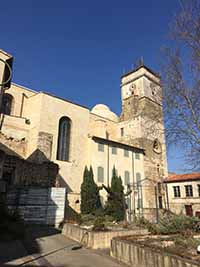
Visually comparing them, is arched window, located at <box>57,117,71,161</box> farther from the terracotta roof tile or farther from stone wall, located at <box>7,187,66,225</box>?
the terracotta roof tile

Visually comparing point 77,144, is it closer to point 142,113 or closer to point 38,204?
point 142,113

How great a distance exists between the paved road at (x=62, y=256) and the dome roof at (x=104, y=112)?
1077 inches

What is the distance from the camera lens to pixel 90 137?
24.2 meters

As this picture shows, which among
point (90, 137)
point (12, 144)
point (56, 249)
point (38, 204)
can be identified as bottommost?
point (56, 249)

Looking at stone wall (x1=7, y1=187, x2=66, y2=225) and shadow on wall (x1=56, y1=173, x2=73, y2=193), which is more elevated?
shadow on wall (x1=56, y1=173, x2=73, y2=193)

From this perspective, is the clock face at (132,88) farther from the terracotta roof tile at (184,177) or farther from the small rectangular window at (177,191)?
the small rectangular window at (177,191)

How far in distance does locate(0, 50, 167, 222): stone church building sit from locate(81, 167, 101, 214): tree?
2.94 feet

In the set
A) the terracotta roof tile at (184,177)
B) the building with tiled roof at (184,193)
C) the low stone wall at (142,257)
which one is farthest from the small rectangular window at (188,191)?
the low stone wall at (142,257)

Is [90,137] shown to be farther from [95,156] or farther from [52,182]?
[52,182]

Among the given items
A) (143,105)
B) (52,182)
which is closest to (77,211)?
(52,182)

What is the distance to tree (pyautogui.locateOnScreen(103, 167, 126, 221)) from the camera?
68.4 feet

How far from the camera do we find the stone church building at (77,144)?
21.5m

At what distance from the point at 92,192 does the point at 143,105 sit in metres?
16.1

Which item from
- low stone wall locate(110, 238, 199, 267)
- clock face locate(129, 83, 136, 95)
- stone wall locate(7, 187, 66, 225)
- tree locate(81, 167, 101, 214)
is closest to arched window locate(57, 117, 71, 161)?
tree locate(81, 167, 101, 214)
